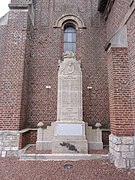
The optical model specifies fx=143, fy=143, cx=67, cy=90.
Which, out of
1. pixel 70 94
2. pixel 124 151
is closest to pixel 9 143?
pixel 70 94

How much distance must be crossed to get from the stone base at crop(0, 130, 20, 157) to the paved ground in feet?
2.73

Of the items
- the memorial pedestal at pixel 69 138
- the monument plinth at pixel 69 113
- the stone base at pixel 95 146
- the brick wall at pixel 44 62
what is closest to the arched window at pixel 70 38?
the brick wall at pixel 44 62

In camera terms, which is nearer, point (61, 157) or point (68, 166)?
point (68, 166)

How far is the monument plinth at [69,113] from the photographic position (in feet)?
18.6

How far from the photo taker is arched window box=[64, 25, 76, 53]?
8.88 m

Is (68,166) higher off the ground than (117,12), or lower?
lower

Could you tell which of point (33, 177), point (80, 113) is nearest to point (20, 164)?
point (33, 177)

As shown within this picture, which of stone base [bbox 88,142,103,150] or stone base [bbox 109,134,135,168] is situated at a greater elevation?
stone base [bbox 109,134,135,168]

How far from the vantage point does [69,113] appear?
615 cm

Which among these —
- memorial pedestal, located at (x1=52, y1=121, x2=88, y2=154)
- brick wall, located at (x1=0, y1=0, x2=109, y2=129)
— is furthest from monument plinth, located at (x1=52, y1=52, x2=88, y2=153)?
brick wall, located at (x1=0, y1=0, x2=109, y2=129)

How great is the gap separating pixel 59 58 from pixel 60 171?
6042 millimetres

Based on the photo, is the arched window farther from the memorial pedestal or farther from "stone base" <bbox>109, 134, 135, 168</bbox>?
"stone base" <bbox>109, 134, 135, 168</bbox>

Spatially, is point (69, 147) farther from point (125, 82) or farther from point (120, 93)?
point (125, 82)

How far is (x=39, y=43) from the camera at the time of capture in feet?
28.2
